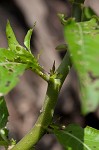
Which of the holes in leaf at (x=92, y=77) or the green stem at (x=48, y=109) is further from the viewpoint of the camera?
the green stem at (x=48, y=109)

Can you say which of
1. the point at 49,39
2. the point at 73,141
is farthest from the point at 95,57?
the point at 49,39

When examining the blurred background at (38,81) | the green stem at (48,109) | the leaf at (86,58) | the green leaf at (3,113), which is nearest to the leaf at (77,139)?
the green stem at (48,109)

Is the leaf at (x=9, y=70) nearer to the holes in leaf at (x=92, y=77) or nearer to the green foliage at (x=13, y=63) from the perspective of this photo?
the green foliage at (x=13, y=63)

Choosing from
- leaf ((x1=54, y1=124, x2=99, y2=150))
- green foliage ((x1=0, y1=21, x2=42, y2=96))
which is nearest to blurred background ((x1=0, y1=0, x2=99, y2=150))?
leaf ((x1=54, y1=124, x2=99, y2=150))

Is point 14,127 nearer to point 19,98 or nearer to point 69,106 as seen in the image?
point 19,98

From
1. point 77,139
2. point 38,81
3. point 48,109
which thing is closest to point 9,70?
point 48,109

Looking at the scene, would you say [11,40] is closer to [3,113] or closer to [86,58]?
[3,113]
